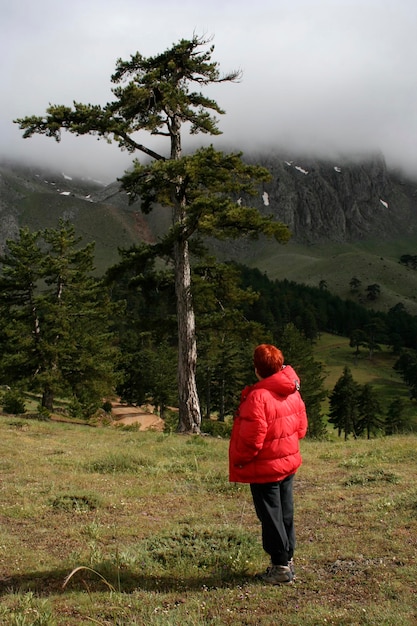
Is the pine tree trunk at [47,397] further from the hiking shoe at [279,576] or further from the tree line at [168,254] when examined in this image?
the hiking shoe at [279,576]

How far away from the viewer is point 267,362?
5211 mm

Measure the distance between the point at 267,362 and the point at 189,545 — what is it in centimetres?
260

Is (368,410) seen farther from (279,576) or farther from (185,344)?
(279,576)

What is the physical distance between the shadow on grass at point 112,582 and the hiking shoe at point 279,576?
227mm

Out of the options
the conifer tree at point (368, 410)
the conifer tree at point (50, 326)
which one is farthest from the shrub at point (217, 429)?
the conifer tree at point (368, 410)

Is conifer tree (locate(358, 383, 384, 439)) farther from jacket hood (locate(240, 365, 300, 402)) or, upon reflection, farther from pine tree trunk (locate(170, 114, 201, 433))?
jacket hood (locate(240, 365, 300, 402))

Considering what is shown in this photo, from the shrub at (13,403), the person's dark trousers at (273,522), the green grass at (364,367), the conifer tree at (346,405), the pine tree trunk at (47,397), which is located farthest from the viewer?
the green grass at (364,367)

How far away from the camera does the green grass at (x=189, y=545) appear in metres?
4.34

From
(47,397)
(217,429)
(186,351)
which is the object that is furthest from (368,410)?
(186,351)

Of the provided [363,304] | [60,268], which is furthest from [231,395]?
[363,304]

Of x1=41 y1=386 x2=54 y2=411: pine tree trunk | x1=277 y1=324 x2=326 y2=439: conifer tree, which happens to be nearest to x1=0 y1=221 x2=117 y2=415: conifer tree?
x1=41 y1=386 x2=54 y2=411: pine tree trunk

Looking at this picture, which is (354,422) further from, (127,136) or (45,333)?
(127,136)

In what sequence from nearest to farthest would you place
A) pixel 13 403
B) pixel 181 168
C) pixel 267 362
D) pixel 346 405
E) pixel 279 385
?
pixel 279 385, pixel 267 362, pixel 181 168, pixel 13 403, pixel 346 405

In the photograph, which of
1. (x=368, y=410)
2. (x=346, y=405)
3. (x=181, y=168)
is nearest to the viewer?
(x=181, y=168)
